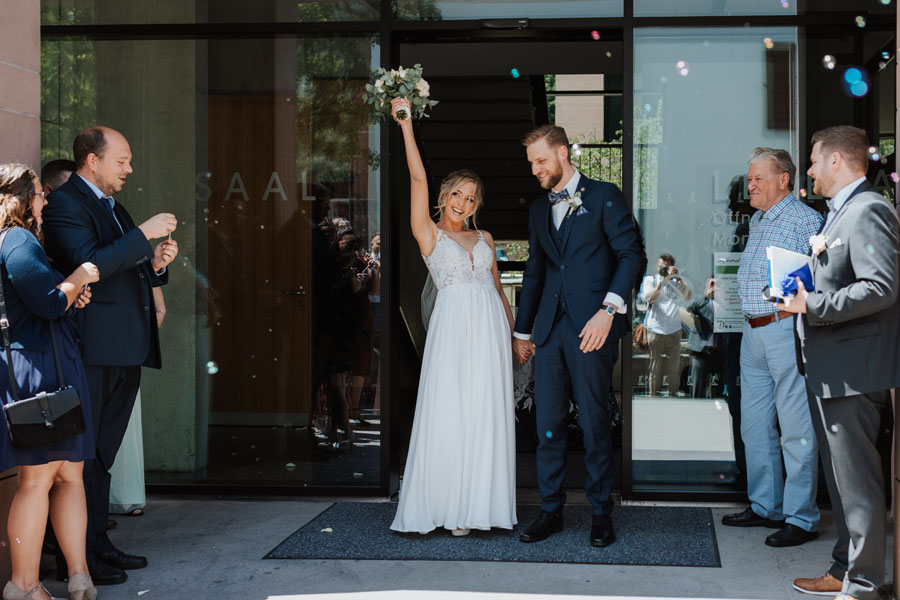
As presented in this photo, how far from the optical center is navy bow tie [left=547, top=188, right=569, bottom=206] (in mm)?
4648

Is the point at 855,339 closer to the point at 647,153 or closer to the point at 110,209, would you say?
the point at 647,153

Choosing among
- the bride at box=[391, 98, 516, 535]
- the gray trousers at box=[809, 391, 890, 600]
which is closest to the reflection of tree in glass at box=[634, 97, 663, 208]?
the bride at box=[391, 98, 516, 535]

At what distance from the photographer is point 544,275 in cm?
486

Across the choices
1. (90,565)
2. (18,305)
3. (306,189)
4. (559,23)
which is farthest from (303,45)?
(90,565)

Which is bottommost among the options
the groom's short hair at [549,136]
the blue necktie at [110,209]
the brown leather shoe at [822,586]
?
the brown leather shoe at [822,586]

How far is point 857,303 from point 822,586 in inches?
46.5

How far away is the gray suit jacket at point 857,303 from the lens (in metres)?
3.33

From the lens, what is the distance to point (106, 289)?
13.1 ft

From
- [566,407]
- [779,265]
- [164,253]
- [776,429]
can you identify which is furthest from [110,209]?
[776,429]

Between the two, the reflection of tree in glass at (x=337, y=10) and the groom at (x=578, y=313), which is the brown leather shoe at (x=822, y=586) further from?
the reflection of tree in glass at (x=337, y=10)

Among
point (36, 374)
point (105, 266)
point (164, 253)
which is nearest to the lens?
point (36, 374)

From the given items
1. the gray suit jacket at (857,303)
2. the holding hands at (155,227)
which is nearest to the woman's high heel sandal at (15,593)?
the holding hands at (155,227)

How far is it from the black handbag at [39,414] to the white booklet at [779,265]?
2.58m

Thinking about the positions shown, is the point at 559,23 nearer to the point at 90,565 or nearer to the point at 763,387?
the point at 763,387
